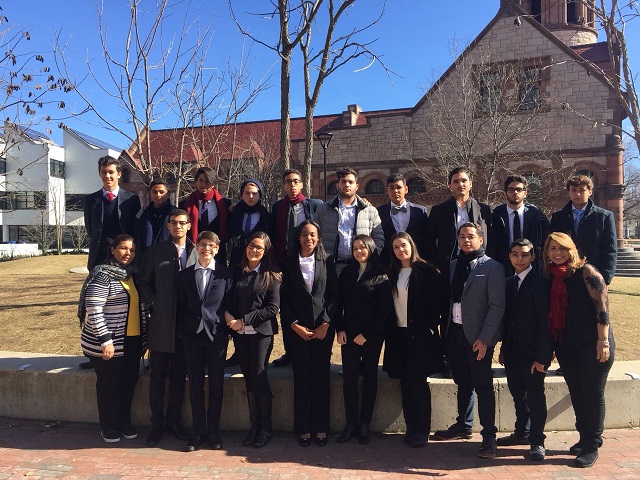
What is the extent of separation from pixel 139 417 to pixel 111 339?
1.06m

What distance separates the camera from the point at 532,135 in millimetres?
22078

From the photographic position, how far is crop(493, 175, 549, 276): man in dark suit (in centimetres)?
488

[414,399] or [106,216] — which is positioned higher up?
[106,216]

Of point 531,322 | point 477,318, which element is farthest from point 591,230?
point 477,318

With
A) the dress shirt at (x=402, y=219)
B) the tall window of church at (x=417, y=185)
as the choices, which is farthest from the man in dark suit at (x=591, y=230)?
the tall window of church at (x=417, y=185)

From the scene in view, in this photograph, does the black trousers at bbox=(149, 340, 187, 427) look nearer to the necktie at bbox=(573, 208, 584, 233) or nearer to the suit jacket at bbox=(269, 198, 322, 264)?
the suit jacket at bbox=(269, 198, 322, 264)

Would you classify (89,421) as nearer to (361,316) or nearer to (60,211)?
(361,316)

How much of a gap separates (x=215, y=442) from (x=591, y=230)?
3991 millimetres

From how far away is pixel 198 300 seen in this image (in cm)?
433

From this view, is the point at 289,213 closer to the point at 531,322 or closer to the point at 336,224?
the point at 336,224

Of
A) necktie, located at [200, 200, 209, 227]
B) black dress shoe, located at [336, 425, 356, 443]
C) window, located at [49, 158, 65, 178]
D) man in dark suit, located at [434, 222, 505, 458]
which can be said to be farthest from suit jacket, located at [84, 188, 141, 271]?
window, located at [49, 158, 65, 178]

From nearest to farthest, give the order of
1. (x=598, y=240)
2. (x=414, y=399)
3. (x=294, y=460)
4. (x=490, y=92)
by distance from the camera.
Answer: (x=294, y=460)
(x=414, y=399)
(x=598, y=240)
(x=490, y=92)

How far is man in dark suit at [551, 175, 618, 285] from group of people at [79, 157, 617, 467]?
0.01 metres

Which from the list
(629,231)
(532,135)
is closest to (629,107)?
(532,135)
